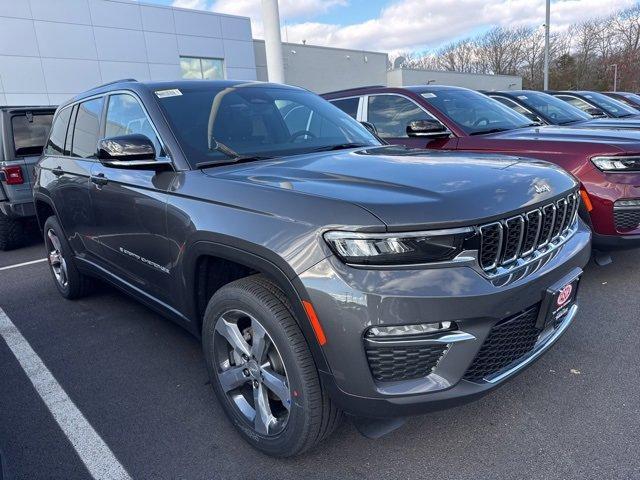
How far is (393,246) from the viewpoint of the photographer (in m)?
1.82

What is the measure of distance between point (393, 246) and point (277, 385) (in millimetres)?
815

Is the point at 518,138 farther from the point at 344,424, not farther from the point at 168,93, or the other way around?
the point at 344,424

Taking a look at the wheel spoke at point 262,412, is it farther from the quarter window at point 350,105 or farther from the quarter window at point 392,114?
the quarter window at point 350,105

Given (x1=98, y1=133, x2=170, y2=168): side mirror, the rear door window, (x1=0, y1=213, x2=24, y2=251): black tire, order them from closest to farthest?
(x1=98, y1=133, x2=170, y2=168): side mirror → the rear door window → (x1=0, y1=213, x2=24, y2=251): black tire

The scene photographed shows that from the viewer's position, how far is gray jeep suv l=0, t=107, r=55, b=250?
20.4 ft

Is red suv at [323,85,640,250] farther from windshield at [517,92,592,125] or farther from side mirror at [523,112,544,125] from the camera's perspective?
windshield at [517,92,592,125]

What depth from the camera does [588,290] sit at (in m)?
4.02

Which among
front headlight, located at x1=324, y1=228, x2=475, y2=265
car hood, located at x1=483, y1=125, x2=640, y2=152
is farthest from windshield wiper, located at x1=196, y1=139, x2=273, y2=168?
car hood, located at x1=483, y1=125, x2=640, y2=152

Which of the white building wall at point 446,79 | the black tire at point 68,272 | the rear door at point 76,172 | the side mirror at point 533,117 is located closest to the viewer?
the rear door at point 76,172

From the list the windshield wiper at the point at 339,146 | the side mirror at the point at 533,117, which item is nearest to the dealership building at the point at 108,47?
the side mirror at the point at 533,117

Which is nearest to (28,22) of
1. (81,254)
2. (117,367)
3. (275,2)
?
(275,2)

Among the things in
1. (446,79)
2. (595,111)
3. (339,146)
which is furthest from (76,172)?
(446,79)

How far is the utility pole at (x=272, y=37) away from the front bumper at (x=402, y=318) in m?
11.2

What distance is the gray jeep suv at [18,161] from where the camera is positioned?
6.20 metres
